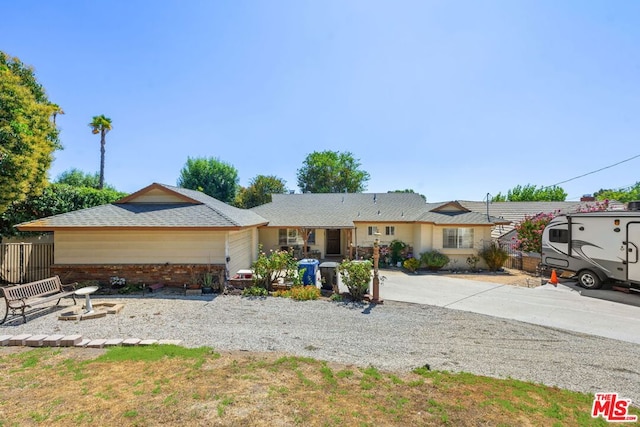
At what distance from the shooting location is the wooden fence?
36.4ft

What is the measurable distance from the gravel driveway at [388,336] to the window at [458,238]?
28.7 feet

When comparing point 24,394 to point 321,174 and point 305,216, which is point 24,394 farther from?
point 321,174

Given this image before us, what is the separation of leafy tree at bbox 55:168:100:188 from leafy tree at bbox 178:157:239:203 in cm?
1440

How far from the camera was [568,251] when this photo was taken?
1241 cm

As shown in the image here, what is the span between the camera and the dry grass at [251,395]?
3773mm

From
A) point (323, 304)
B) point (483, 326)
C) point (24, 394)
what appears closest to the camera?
point (24, 394)

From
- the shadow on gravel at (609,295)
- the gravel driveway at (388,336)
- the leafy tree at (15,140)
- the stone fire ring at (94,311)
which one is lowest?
the gravel driveway at (388,336)

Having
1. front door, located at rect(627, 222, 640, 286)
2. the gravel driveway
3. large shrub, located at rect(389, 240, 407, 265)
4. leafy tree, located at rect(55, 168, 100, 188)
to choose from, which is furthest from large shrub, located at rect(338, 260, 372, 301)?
leafy tree, located at rect(55, 168, 100, 188)

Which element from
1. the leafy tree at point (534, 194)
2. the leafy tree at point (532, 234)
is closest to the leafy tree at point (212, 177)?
the leafy tree at point (532, 234)

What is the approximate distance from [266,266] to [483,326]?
7.12 m

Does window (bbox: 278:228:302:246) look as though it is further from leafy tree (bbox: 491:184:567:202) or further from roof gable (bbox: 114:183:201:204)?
leafy tree (bbox: 491:184:567:202)

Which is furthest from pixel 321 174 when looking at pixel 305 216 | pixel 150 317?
pixel 150 317

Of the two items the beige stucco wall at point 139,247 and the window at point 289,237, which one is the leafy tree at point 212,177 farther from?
the beige stucco wall at point 139,247

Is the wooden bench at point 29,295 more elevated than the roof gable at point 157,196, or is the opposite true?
the roof gable at point 157,196
